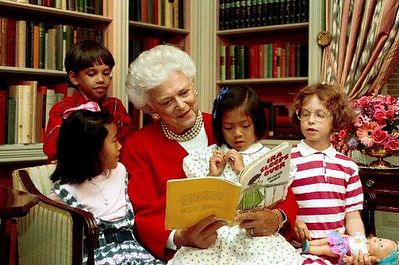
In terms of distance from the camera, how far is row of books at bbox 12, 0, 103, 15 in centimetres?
325

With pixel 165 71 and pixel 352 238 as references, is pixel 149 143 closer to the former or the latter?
pixel 165 71

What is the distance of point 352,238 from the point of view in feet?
6.38

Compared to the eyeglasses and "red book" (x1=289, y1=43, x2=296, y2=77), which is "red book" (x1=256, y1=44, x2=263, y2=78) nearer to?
"red book" (x1=289, y1=43, x2=296, y2=77)

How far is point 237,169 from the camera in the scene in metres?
1.77

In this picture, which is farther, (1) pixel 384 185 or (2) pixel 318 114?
(1) pixel 384 185

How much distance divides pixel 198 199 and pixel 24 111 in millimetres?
1935

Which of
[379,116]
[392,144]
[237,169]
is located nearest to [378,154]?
[392,144]

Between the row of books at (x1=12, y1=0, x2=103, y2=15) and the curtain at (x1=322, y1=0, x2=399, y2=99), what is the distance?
145 cm

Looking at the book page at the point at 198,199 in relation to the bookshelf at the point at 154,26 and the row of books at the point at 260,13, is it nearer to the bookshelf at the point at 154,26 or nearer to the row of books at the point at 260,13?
the bookshelf at the point at 154,26

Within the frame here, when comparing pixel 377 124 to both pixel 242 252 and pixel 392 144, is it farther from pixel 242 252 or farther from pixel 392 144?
pixel 242 252

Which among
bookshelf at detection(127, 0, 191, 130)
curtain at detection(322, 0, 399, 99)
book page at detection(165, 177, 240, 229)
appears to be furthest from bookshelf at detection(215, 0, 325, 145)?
book page at detection(165, 177, 240, 229)

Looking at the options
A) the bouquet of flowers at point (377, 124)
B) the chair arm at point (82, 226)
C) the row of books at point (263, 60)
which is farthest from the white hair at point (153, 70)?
the row of books at point (263, 60)

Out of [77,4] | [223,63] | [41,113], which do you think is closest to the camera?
[41,113]

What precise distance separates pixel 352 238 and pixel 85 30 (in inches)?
85.6
